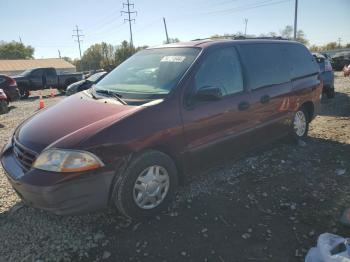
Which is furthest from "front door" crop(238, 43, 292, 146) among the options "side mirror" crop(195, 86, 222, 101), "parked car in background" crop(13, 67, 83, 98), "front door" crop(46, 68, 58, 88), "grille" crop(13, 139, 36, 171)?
"front door" crop(46, 68, 58, 88)

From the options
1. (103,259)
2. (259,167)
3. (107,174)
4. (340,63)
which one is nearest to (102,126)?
(107,174)

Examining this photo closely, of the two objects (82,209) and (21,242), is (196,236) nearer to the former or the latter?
(82,209)

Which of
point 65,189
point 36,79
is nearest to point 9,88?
point 36,79

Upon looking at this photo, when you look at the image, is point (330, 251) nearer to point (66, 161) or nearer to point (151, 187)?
point (151, 187)

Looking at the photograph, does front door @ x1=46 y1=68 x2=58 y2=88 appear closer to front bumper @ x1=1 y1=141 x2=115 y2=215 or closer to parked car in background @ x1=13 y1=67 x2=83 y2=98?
parked car in background @ x1=13 y1=67 x2=83 y2=98

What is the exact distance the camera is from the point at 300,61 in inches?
220

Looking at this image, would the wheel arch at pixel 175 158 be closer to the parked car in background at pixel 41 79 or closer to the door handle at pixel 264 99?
the door handle at pixel 264 99

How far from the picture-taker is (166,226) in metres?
3.29

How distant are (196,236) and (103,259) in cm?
88

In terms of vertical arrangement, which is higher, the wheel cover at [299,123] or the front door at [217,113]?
the front door at [217,113]

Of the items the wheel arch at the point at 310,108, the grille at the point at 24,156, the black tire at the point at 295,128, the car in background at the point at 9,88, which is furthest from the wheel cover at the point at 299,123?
the car in background at the point at 9,88

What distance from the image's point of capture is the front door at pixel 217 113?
11.7 ft

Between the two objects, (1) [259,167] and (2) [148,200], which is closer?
(2) [148,200]

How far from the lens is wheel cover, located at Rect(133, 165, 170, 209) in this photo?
3229mm
